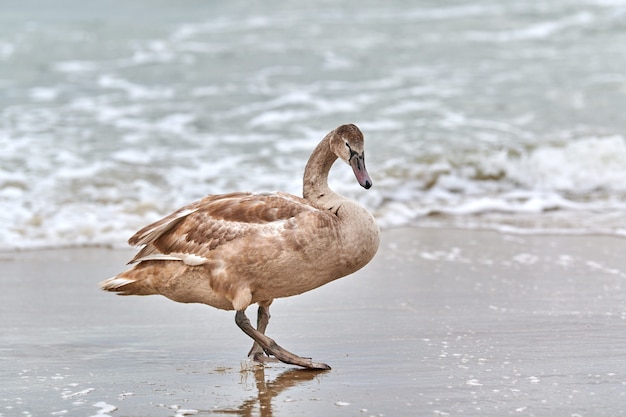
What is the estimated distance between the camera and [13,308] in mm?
6988

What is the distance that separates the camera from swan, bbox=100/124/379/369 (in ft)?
17.2

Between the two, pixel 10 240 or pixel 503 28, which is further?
pixel 503 28

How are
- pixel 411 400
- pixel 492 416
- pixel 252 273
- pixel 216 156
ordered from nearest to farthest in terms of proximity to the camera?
pixel 492 416 < pixel 411 400 < pixel 252 273 < pixel 216 156

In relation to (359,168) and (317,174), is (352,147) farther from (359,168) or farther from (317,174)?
(317,174)

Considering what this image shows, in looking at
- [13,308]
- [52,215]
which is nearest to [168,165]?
[52,215]

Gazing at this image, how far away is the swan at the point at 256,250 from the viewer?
17.2 ft

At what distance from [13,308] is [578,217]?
5.37 metres

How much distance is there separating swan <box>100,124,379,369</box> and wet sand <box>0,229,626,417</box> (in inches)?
13.8

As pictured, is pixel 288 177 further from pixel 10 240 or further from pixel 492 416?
pixel 492 416

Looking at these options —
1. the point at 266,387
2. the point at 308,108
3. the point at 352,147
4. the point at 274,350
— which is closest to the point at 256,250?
the point at 274,350

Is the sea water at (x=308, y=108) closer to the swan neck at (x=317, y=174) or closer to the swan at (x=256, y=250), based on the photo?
the swan at (x=256, y=250)

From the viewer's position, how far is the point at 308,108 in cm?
1554

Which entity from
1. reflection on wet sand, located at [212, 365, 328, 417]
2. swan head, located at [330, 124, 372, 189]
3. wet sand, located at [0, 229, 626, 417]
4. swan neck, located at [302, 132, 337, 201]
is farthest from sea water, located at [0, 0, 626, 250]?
reflection on wet sand, located at [212, 365, 328, 417]

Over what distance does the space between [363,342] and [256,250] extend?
97 cm
